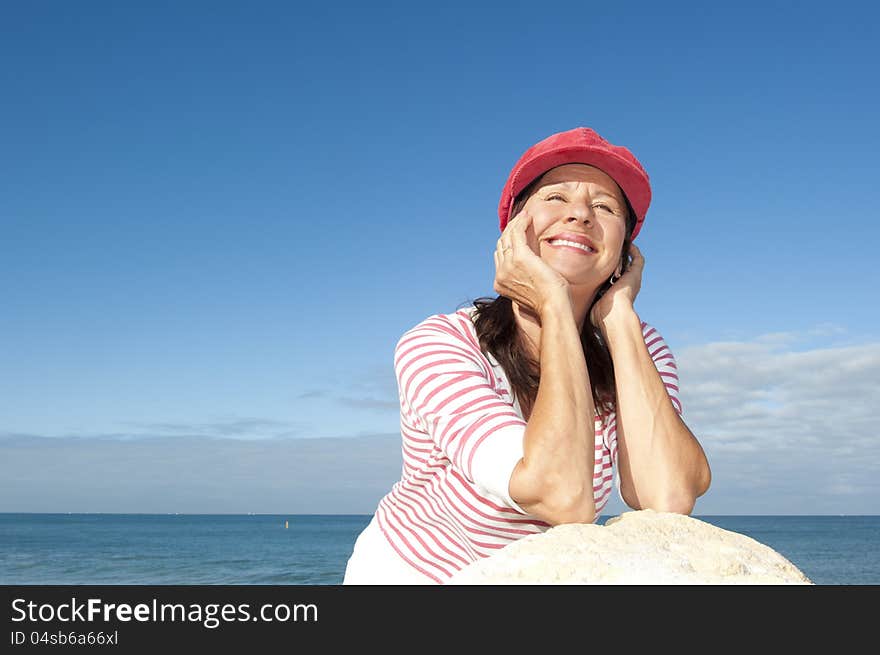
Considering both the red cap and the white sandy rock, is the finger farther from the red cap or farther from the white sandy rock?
the white sandy rock

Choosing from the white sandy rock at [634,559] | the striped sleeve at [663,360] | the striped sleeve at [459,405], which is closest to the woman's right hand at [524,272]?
the striped sleeve at [459,405]

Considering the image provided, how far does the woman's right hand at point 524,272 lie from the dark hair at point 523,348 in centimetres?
9

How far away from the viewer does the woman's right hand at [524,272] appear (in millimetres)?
2814

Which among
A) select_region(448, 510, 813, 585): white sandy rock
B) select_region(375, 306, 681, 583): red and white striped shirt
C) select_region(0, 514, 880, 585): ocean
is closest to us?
select_region(448, 510, 813, 585): white sandy rock

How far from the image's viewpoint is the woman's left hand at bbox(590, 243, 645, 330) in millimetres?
3184

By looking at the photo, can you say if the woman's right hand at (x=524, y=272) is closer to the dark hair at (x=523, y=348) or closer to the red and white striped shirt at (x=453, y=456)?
the dark hair at (x=523, y=348)

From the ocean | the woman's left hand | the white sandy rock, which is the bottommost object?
the ocean

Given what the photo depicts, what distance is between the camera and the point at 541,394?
2428 mm

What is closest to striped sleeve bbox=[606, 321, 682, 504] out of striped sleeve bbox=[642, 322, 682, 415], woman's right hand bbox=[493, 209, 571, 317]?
striped sleeve bbox=[642, 322, 682, 415]

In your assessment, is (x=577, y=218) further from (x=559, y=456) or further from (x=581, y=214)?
(x=559, y=456)

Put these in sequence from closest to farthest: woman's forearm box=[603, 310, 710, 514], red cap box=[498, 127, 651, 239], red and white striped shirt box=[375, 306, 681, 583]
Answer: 1. red and white striped shirt box=[375, 306, 681, 583]
2. woman's forearm box=[603, 310, 710, 514]
3. red cap box=[498, 127, 651, 239]

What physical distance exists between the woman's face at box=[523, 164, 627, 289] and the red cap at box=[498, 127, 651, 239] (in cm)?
4
